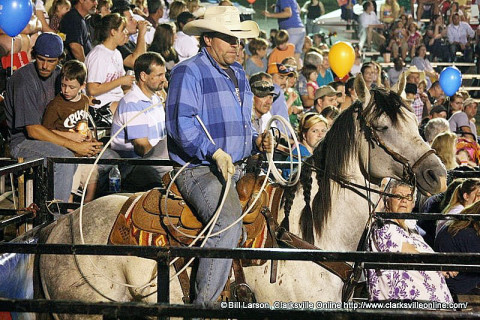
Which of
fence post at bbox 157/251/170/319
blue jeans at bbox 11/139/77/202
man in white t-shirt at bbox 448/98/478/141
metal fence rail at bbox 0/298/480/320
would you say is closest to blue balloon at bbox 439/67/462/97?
man in white t-shirt at bbox 448/98/478/141

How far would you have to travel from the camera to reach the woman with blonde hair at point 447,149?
8.65 m

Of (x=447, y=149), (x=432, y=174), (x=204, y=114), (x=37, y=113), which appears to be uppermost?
(x=204, y=114)

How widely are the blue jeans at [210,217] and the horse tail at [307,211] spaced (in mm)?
530

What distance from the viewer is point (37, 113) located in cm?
736

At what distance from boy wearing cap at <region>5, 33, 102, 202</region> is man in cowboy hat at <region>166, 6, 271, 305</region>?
2.36 metres

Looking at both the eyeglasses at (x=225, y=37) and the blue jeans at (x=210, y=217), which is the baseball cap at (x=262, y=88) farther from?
the blue jeans at (x=210, y=217)

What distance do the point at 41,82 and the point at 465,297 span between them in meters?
4.52

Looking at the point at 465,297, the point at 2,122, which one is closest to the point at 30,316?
the point at 465,297

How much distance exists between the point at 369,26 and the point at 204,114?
804 inches

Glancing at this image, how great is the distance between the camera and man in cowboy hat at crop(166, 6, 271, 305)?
4.80 meters

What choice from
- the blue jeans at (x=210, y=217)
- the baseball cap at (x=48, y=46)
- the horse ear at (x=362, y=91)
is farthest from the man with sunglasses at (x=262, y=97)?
the blue jeans at (x=210, y=217)

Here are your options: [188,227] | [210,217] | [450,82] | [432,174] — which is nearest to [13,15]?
[188,227]

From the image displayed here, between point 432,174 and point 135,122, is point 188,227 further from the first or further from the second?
point 135,122

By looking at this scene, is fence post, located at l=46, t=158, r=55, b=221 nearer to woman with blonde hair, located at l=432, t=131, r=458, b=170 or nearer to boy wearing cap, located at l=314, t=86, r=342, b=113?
woman with blonde hair, located at l=432, t=131, r=458, b=170
